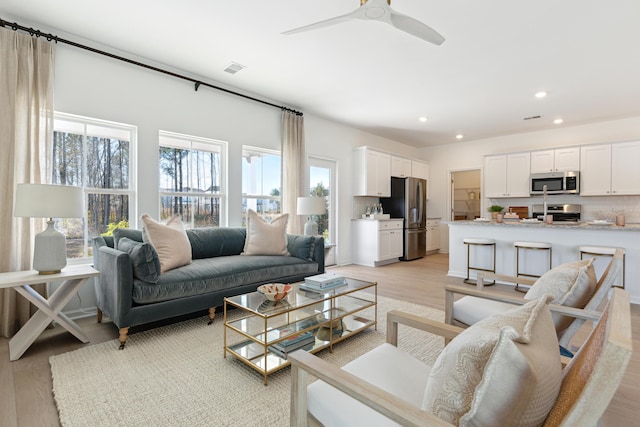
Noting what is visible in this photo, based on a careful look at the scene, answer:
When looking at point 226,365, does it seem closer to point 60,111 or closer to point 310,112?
point 60,111

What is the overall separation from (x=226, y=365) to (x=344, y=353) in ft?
2.85

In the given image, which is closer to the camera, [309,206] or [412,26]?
[412,26]

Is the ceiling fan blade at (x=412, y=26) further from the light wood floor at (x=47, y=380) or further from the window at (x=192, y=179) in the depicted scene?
the window at (x=192, y=179)

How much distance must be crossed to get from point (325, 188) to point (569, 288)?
15.4 feet

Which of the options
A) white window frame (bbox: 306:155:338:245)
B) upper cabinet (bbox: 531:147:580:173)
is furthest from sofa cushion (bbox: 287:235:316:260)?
upper cabinet (bbox: 531:147:580:173)

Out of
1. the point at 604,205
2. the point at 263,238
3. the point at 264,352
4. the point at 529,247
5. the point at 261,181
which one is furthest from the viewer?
the point at 604,205

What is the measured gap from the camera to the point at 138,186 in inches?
140

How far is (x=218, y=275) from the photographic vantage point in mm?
2998

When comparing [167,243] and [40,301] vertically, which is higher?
[167,243]

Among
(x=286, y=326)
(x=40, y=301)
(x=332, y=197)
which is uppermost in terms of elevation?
(x=332, y=197)

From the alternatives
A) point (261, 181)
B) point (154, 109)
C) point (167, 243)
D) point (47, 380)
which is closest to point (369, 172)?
point (261, 181)

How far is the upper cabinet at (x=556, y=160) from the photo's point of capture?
5.98 m

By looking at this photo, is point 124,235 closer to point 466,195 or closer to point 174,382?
point 174,382

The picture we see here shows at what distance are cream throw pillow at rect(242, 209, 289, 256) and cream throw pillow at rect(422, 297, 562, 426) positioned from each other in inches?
124
